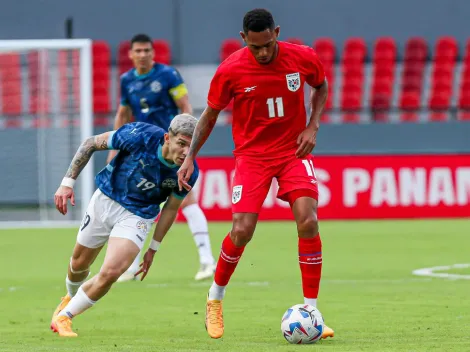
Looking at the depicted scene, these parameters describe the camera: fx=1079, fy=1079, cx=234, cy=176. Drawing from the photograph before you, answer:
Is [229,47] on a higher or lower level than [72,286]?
lower

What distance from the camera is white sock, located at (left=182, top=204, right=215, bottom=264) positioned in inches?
389

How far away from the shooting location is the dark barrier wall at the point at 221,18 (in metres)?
21.2

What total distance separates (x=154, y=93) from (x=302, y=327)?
442cm

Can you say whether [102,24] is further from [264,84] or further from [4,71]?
[264,84]

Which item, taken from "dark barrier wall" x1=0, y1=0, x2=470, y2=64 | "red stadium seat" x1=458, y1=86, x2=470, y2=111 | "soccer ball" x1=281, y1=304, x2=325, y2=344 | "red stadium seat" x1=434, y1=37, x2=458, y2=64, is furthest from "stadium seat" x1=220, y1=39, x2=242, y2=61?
"soccer ball" x1=281, y1=304, x2=325, y2=344

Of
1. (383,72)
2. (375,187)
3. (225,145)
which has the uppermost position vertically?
(383,72)

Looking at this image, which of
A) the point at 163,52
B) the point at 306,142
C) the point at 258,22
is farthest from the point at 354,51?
the point at 258,22

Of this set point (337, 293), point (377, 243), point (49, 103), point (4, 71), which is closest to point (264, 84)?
point (337, 293)

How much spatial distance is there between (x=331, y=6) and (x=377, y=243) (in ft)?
30.3

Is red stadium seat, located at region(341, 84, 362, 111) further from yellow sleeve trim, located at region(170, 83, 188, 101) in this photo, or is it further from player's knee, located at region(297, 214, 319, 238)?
player's knee, located at region(297, 214, 319, 238)

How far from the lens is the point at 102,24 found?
21.4m

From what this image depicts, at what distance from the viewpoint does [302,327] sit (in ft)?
20.1

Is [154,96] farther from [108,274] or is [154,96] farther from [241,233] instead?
[108,274]

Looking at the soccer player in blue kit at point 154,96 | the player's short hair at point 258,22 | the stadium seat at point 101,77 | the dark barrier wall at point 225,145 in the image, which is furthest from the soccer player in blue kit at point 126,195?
the stadium seat at point 101,77
